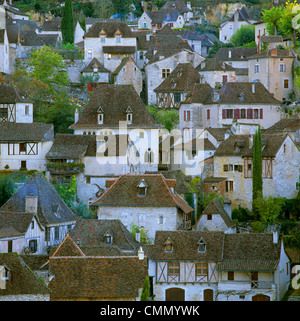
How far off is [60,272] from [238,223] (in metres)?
23.2

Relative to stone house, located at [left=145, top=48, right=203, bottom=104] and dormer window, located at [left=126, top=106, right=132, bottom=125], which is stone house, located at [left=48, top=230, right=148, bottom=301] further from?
stone house, located at [left=145, top=48, right=203, bottom=104]

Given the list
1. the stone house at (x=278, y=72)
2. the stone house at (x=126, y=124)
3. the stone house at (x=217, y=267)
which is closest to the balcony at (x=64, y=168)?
the stone house at (x=126, y=124)

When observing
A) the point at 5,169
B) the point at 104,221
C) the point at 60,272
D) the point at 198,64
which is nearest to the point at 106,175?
the point at 5,169

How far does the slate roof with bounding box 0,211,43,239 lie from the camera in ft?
183

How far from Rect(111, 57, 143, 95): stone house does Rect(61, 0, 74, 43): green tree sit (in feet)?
60.6

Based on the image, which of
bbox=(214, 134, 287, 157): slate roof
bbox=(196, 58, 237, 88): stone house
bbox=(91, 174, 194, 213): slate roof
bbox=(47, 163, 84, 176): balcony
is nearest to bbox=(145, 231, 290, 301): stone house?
bbox=(91, 174, 194, 213): slate roof

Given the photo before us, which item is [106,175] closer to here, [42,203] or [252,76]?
[42,203]

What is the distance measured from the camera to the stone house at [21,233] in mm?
54375

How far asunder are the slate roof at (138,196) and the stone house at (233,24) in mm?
61201

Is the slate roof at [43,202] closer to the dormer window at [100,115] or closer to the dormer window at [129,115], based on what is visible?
the dormer window at [100,115]

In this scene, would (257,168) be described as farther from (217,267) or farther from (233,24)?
(233,24)

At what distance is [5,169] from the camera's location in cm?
6981

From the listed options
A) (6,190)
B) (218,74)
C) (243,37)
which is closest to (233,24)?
(243,37)

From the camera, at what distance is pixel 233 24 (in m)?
124
